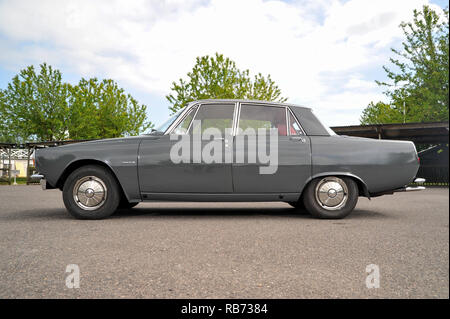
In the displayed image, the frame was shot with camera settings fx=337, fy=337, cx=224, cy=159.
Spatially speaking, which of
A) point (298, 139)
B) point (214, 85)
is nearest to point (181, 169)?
point (298, 139)

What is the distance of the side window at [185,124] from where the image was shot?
495 cm

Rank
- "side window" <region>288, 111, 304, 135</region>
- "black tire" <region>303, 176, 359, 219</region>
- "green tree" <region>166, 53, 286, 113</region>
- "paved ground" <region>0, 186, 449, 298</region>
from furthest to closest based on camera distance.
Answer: "green tree" <region>166, 53, 286, 113</region> < "side window" <region>288, 111, 304, 135</region> < "black tire" <region>303, 176, 359, 219</region> < "paved ground" <region>0, 186, 449, 298</region>

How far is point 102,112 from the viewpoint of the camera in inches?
1334

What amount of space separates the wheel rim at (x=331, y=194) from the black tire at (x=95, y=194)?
9.41 feet

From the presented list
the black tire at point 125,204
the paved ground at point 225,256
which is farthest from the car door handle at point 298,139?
the black tire at point 125,204

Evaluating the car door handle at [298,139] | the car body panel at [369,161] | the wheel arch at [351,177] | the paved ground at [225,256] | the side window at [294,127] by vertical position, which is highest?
the side window at [294,127]

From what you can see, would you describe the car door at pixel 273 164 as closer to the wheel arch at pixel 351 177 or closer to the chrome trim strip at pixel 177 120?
the wheel arch at pixel 351 177

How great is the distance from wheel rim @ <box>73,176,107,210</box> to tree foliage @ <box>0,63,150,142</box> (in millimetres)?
27501

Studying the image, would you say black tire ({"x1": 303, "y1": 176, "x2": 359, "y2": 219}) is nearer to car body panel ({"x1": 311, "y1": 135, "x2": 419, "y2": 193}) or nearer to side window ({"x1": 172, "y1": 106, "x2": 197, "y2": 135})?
car body panel ({"x1": 311, "y1": 135, "x2": 419, "y2": 193})

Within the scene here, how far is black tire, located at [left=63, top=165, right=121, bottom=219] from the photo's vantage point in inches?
184

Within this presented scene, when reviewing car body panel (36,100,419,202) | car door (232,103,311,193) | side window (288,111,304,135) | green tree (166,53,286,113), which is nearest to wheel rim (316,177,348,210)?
car body panel (36,100,419,202)

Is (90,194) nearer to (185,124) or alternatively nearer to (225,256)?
(185,124)

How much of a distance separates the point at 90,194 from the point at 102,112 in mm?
31443

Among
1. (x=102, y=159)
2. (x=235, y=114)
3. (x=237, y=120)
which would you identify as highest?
(x=235, y=114)
